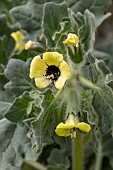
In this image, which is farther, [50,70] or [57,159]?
[57,159]

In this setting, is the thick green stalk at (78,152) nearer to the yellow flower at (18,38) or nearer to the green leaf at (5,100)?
the green leaf at (5,100)

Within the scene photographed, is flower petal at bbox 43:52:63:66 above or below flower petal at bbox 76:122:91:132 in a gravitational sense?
above

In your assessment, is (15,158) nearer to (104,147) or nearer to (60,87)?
(60,87)

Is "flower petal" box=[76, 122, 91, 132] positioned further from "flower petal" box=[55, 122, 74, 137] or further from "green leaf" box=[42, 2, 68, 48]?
"green leaf" box=[42, 2, 68, 48]

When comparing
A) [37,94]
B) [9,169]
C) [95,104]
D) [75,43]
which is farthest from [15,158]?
[75,43]

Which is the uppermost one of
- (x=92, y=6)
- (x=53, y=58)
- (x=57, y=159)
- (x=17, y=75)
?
(x=92, y=6)

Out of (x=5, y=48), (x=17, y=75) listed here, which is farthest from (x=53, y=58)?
(x=5, y=48)

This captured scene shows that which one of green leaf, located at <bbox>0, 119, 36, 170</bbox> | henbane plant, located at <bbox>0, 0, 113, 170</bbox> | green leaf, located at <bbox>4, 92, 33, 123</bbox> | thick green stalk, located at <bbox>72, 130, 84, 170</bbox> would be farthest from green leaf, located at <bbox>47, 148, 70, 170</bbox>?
green leaf, located at <bbox>4, 92, 33, 123</bbox>

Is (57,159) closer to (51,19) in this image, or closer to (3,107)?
(3,107)
